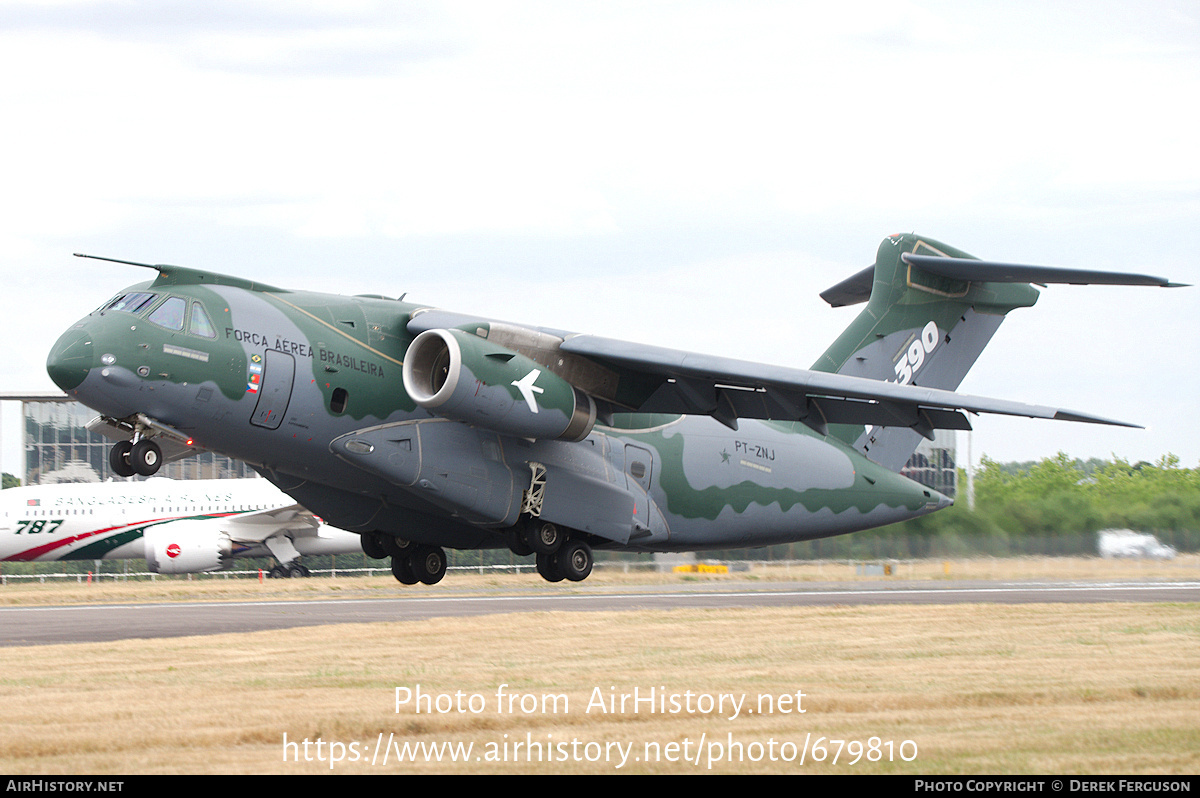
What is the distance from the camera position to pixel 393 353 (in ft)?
52.9

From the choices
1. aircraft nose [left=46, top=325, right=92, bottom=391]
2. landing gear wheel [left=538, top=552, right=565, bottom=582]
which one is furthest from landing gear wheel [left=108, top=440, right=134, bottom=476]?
landing gear wheel [left=538, top=552, right=565, bottom=582]

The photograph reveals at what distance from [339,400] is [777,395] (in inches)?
215

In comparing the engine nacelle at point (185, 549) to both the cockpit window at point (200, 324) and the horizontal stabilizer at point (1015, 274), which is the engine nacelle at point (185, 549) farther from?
the cockpit window at point (200, 324)

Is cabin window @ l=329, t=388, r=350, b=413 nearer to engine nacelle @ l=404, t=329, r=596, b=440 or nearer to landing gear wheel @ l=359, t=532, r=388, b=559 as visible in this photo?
engine nacelle @ l=404, t=329, r=596, b=440

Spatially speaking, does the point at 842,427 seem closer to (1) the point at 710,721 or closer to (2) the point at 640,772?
(1) the point at 710,721

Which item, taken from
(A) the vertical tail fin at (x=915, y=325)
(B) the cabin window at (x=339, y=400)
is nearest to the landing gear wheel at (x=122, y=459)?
(B) the cabin window at (x=339, y=400)

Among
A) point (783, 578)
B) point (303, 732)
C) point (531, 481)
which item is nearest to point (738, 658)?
point (531, 481)

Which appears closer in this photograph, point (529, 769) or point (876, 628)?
point (529, 769)

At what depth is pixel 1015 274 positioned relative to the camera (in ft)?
63.7

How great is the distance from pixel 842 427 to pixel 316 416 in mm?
8996

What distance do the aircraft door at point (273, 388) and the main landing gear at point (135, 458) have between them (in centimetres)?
115

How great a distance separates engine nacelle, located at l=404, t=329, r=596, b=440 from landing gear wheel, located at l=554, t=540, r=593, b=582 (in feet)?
→ 5.85

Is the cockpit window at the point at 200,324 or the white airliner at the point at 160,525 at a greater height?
the cockpit window at the point at 200,324

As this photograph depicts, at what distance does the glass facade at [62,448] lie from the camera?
49.4m
